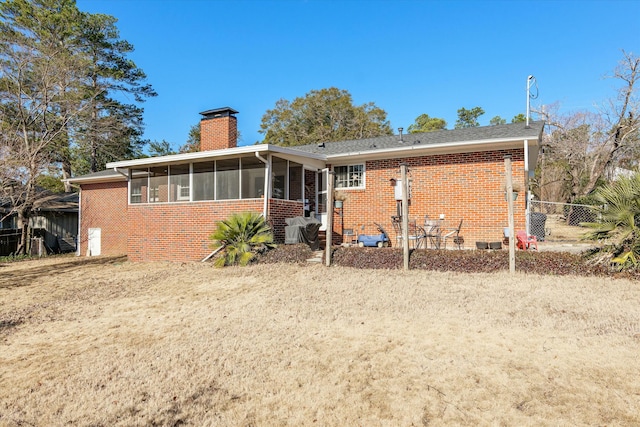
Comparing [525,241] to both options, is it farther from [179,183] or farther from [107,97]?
[107,97]

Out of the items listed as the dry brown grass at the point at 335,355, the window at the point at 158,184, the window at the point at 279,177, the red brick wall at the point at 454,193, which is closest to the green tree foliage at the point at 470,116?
the red brick wall at the point at 454,193

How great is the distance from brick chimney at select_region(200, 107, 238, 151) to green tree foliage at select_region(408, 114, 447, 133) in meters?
28.7

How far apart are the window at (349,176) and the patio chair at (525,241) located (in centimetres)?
476

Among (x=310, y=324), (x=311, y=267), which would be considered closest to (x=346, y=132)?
(x=311, y=267)

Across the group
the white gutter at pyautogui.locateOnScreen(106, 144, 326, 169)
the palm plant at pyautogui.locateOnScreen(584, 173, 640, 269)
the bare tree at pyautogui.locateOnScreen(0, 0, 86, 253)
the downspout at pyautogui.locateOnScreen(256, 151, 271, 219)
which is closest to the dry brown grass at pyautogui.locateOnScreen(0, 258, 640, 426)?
the palm plant at pyautogui.locateOnScreen(584, 173, 640, 269)

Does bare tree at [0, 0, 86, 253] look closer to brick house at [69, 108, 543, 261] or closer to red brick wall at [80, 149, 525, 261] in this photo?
brick house at [69, 108, 543, 261]

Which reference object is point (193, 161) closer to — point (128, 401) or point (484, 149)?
point (484, 149)

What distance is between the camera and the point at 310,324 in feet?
15.2

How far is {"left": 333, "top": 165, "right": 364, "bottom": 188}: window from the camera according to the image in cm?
1192

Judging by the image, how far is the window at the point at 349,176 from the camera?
11.9 metres

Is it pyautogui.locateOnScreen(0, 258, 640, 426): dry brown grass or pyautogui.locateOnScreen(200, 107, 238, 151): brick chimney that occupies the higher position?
pyautogui.locateOnScreen(200, 107, 238, 151): brick chimney

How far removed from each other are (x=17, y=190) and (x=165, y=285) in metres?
12.5

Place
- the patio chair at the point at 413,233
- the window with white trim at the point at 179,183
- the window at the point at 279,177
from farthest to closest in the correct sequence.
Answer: the window with white trim at the point at 179,183
the window at the point at 279,177
the patio chair at the point at 413,233

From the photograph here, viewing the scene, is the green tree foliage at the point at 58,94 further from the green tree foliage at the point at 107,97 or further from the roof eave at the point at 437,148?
the roof eave at the point at 437,148
